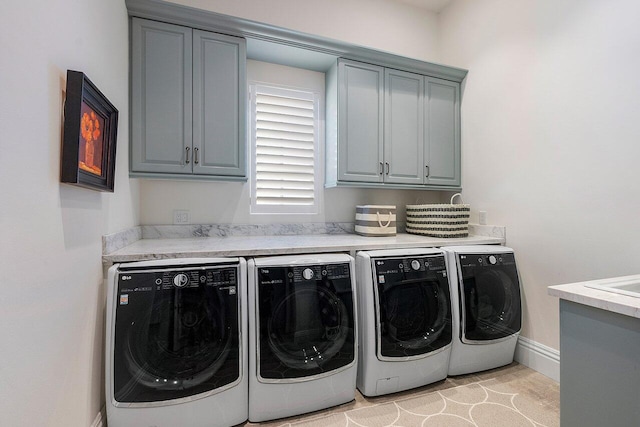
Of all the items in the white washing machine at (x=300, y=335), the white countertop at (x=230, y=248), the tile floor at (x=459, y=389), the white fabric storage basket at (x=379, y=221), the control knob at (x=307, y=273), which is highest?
the white fabric storage basket at (x=379, y=221)

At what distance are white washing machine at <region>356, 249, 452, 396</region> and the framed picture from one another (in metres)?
1.47

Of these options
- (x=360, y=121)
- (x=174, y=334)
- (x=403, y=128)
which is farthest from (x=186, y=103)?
(x=403, y=128)

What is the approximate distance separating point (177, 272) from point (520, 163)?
256 centimetres

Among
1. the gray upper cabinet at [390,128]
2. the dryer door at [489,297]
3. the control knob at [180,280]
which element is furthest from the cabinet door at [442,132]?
the control knob at [180,280]

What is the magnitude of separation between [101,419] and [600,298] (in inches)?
91.2

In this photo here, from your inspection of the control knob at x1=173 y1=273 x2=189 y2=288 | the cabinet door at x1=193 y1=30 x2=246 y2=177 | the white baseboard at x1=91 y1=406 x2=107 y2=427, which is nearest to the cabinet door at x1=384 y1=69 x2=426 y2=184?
the cabinet door at x1=193 y1=30 x2=246 y2=177

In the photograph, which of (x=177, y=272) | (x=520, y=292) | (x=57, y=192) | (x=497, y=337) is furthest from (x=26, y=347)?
(x=520, y=292)

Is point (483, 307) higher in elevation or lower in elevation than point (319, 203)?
lower

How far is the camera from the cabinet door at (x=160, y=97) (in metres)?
1.92

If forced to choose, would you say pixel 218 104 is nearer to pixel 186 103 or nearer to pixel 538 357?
pixel 186 103

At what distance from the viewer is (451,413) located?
5.45 ft

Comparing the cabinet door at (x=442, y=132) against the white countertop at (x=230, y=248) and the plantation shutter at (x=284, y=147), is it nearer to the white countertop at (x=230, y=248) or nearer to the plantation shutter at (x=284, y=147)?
the white countertop at (x=230, y=248)

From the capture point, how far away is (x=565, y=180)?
6.52 ft

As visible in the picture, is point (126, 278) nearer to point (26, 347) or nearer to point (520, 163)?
point (26, 347)
